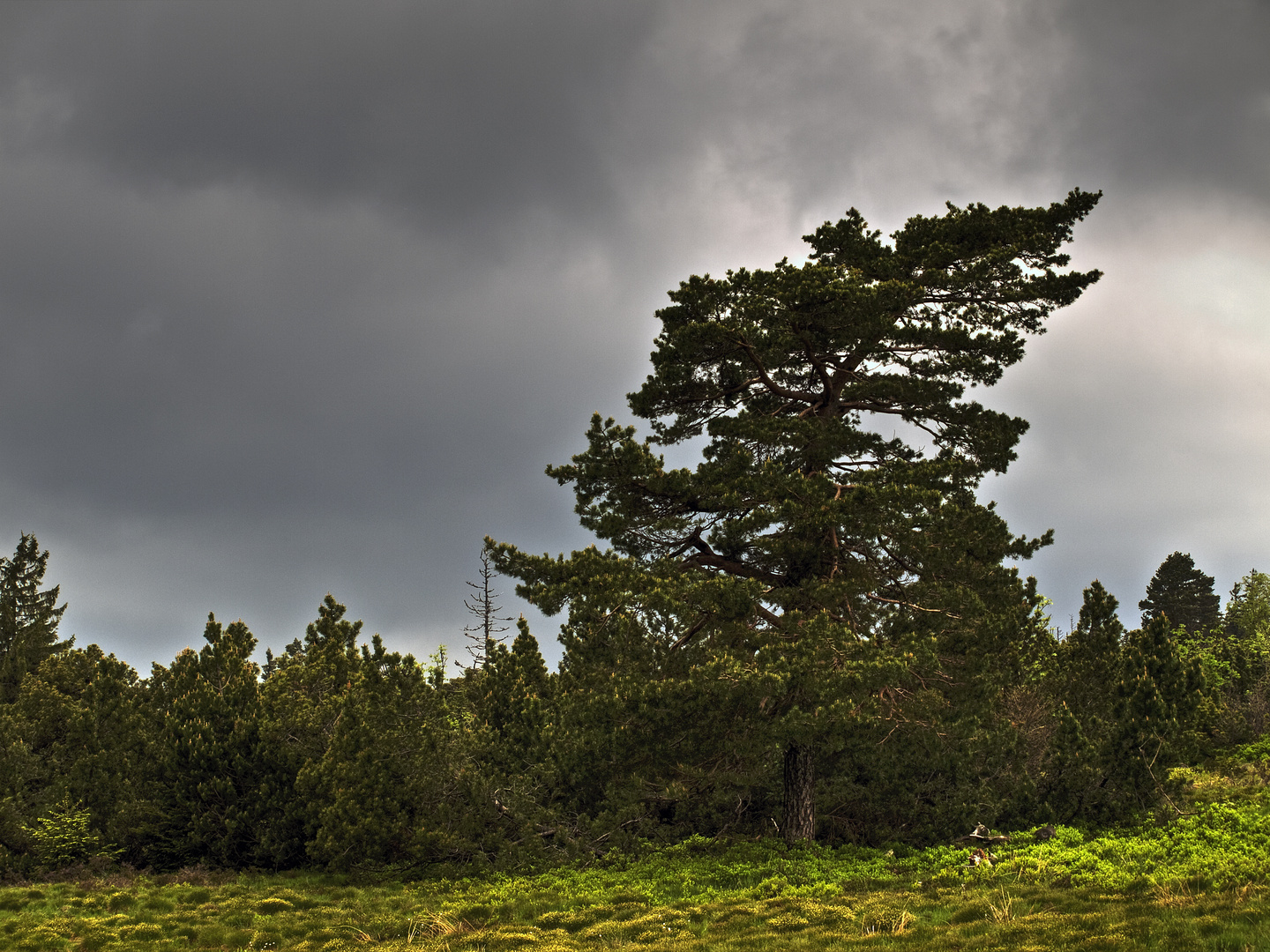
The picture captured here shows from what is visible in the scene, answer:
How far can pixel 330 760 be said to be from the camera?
1925cm

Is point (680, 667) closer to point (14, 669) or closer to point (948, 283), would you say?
point (948, 283)

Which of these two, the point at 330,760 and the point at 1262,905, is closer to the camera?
the point at 1262,905

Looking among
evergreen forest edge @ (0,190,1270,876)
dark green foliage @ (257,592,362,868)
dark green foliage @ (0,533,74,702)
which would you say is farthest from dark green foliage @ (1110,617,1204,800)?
dark green foliage @ (0,533,74,702)

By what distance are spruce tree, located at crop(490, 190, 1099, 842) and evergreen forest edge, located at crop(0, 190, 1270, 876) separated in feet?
0.19

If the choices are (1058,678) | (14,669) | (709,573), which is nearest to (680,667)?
(709,573)

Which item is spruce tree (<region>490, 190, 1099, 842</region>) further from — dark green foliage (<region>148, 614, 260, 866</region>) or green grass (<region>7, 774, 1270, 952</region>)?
dark green foliage (<region>148, 614, 260, 866</region>)

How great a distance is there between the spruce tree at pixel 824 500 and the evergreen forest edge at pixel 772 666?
0.19 feet

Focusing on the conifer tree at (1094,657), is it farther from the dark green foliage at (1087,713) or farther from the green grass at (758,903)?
the green grass at (758,903)

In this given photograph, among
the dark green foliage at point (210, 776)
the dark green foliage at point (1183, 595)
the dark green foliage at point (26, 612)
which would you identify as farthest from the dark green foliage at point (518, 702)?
the dark green foliage at point (1183, 595)

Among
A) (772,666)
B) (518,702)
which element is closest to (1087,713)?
(772,666)

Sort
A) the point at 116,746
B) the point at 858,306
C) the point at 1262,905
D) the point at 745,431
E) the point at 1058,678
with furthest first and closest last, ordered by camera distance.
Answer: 1. the point at 116,746
2. the point at 1058,678
3. the point at 745,431
4. the point at 858,306
5. the point at 1262,905

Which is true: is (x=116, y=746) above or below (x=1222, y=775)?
above

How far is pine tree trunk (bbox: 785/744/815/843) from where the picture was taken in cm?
1734

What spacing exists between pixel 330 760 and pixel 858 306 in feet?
46.8
